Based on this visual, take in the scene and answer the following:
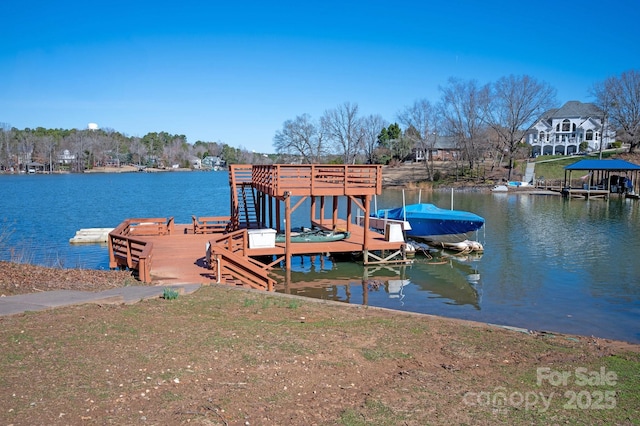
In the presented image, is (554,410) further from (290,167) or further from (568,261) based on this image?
(568,261)

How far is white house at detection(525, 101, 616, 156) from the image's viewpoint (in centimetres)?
8912

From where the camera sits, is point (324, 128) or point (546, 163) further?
point (324, 128)

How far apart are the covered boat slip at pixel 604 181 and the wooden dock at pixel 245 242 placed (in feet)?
134

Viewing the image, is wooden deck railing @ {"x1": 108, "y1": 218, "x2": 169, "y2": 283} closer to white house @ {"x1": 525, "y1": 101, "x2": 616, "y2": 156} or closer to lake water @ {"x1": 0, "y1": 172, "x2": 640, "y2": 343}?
lake water @ {"x1": 0, "y1": 172, "x2": 640, "y2": 343}

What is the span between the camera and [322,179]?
21.3 metres

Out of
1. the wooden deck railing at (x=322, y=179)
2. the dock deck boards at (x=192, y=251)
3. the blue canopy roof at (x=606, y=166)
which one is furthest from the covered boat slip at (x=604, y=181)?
the wooden deck railing at (x=322, y=179)

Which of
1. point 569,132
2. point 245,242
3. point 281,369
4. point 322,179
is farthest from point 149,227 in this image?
point 569,132

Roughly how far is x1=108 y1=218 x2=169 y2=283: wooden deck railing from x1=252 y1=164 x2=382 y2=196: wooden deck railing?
5868mm

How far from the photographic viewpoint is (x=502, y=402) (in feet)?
20.8

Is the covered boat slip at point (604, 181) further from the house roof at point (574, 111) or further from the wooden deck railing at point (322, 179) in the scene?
the wooden deck railing at point (322, 179)

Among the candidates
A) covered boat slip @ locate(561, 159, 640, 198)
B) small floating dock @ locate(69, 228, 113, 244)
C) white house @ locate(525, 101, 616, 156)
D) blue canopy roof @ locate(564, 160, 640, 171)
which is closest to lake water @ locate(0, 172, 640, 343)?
small floating dock @ locate(69, 228, 113, 244)

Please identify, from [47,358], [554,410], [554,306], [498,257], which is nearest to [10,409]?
[47,358]

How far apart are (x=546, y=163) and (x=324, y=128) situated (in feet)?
130

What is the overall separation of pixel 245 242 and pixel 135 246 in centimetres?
418
